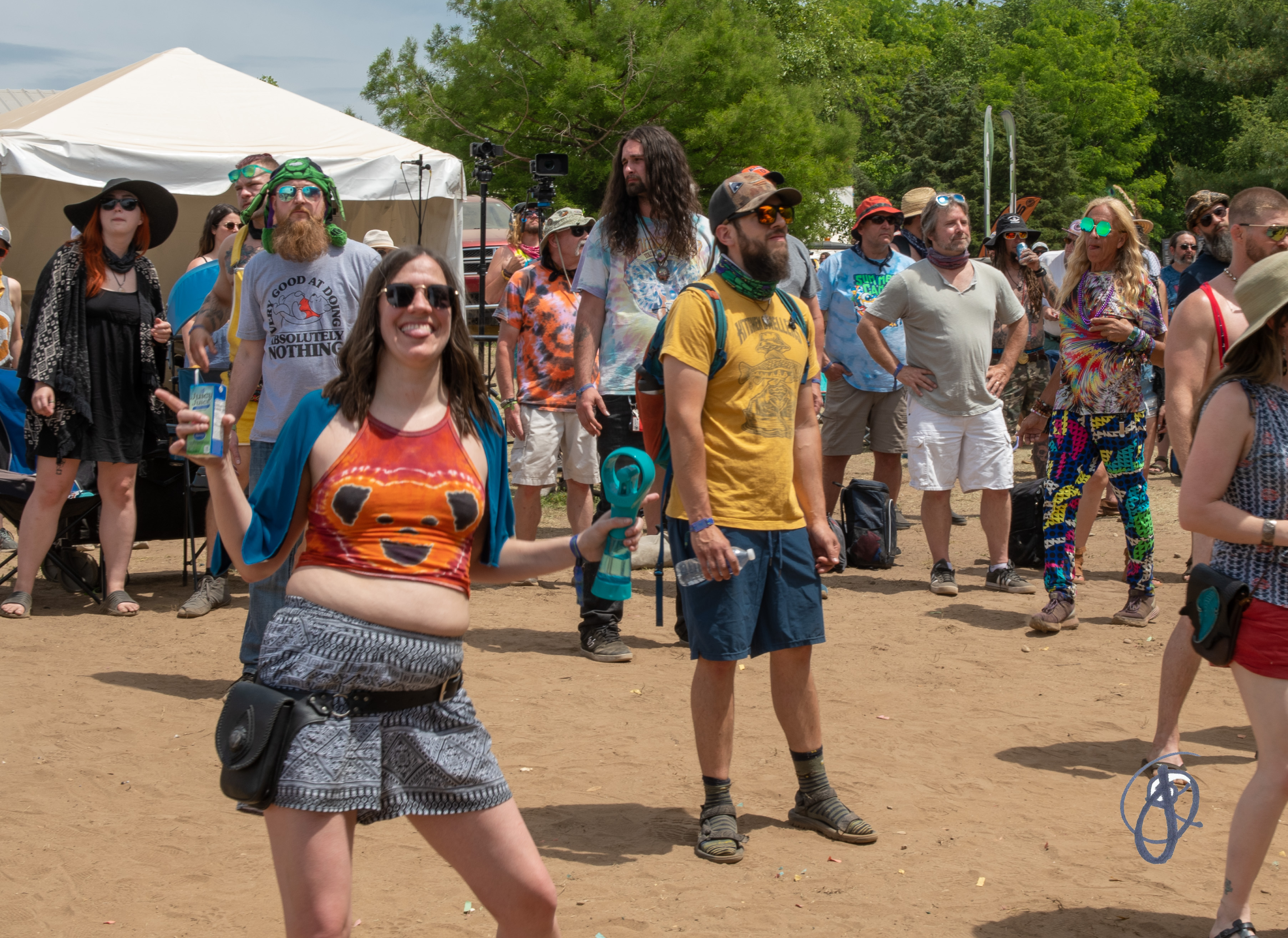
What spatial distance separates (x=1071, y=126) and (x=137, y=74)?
4764 centimetres

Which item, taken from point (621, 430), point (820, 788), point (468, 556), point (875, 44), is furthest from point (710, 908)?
point (875, 44)

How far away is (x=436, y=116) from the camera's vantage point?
29625 millimetres

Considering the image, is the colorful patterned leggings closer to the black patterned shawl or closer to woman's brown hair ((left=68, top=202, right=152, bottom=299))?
the black patterned shawl

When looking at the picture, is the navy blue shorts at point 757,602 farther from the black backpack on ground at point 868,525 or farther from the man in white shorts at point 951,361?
the black backpack on ground at point 868,525

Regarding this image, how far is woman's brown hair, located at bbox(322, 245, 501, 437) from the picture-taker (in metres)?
2.70

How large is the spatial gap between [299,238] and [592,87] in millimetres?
24686

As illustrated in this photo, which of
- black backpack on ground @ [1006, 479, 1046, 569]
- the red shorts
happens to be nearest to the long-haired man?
the red shorts

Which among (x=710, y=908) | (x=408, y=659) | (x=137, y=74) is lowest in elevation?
(x=710, y=908)

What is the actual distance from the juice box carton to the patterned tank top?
7.99 feet

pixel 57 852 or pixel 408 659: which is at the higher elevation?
pixel 408 659

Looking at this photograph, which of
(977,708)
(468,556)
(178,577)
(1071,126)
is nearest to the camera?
(468,556)

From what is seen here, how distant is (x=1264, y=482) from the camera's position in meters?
3.15

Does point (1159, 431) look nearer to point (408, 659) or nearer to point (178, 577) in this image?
point (178, 577)

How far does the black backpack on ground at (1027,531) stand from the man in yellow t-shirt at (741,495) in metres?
4.69
